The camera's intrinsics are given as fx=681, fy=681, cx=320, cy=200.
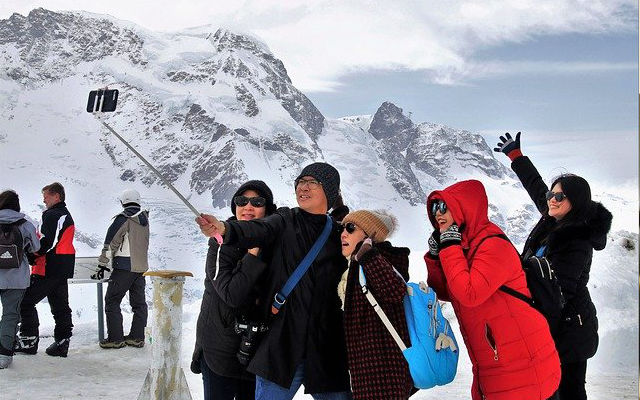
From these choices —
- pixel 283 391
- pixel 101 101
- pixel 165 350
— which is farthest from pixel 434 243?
pixel 165 350

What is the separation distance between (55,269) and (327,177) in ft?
16.0

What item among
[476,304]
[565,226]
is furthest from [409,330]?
[565,226]

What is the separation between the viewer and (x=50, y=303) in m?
6.93

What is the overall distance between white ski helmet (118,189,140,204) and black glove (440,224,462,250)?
5.56m

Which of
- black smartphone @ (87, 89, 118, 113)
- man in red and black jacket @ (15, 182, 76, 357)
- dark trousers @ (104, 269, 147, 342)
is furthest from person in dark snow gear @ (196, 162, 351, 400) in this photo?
dark trousers @ (104, 269, 147, 342)

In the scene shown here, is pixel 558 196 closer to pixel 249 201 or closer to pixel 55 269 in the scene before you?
pixel 249 201

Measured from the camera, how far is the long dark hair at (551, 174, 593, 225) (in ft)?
10.7

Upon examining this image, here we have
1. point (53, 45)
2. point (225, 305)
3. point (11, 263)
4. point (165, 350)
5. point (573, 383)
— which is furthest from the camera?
point (53, 45)

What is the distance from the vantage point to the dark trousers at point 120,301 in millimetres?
7438

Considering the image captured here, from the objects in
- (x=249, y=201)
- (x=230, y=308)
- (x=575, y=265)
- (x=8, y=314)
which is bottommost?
(x=8, y=314)

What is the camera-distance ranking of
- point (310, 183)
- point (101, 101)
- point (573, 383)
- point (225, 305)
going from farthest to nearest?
point (101, 101) < point (573, 383) < point (225, 305) < point (310, 183)

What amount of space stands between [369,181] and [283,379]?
19657 centimetres

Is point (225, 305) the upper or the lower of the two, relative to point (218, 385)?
upper

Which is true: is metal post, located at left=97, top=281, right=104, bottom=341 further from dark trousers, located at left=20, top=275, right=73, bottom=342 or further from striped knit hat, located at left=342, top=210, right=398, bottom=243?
striped knit hat, located at left=342, top=210, right=398, bottom=243
